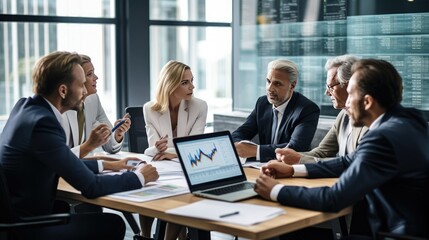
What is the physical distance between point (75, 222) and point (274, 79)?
1.78m

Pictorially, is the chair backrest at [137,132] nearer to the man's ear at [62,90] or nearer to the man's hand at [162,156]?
the man's hand at [162,156]

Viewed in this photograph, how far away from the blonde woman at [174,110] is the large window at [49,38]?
238 cm

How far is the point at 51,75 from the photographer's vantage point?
339 cm

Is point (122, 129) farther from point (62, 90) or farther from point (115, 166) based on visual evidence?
point (62, 90)

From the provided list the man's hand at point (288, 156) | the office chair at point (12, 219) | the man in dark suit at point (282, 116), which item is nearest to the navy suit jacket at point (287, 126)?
the man in dark suit at point (282, 116)

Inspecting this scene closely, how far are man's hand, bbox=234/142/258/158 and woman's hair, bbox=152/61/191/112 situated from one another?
0.82m

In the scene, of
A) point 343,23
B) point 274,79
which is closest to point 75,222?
point 274,79

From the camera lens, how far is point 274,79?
15.3 feet

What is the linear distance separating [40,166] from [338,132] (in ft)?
5.82

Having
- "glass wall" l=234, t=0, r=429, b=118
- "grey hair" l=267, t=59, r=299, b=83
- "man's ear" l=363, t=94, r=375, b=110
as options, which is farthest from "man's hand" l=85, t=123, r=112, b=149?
"glass wall" l=234, t=0, r=429, b=118

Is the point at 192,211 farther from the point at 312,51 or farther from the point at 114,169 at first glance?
the point at 312,51

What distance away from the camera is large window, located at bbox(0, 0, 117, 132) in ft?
22.0

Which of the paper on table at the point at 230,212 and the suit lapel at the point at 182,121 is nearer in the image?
the paper on table at the point at 230,212

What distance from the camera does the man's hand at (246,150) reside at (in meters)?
4.22
